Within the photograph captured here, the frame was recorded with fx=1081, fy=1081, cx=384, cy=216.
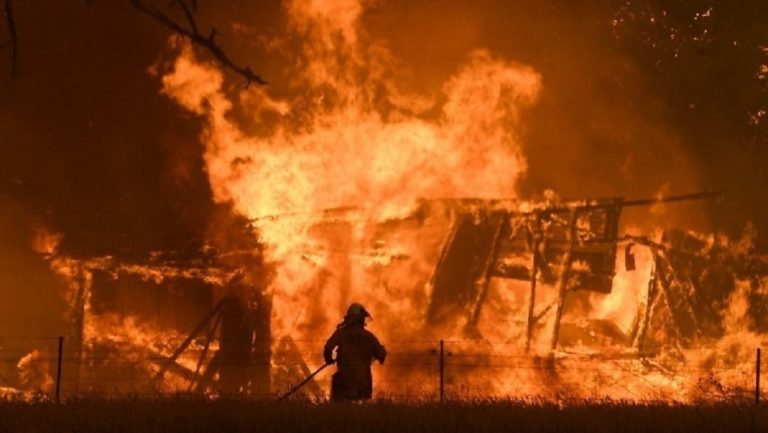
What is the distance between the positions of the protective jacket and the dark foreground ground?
189cm

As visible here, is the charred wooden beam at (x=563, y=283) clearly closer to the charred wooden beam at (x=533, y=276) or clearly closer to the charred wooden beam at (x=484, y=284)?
the charred wooden beam at (x=533, y=276)

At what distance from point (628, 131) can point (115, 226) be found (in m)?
9.33

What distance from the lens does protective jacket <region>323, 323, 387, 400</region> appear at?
12.1 meters

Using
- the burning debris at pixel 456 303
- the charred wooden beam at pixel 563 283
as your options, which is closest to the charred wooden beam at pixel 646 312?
the burning debris at pixel 456 303

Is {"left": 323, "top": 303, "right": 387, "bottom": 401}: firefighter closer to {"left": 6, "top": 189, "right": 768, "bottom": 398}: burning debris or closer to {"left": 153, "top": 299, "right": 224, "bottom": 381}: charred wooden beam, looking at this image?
{"left": 6, "top": 189, "right": 768, "bottom": 398}: burning debris

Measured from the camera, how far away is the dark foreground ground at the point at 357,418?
8977 millimetres

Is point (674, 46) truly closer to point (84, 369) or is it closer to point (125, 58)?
point (125, 58)

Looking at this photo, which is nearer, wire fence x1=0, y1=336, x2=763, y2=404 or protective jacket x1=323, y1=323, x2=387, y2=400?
protective jacket x1=323, y1=323, x2=387, y2=400

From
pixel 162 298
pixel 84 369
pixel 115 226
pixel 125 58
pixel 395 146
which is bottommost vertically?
pixel 84 369

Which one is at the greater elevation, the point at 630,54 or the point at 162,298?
the point at 630,54

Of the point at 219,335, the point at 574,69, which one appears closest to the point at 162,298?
the point at 219,335

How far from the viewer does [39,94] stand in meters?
20.0

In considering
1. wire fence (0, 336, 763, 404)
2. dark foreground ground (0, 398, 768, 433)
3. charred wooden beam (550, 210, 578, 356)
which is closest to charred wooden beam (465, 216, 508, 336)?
wire fence (0, 336, 763, 404)

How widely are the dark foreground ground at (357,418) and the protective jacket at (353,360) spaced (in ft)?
6.20
